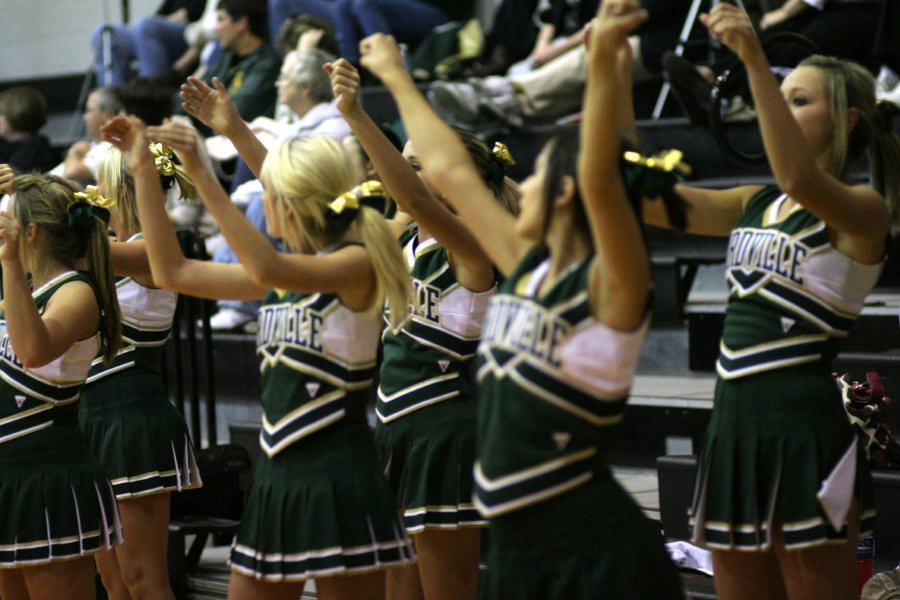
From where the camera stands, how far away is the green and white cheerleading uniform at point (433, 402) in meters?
3.14

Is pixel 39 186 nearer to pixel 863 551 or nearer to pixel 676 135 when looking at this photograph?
pixel 863 551

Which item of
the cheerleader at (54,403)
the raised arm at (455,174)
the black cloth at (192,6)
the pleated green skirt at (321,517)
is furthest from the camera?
the black cloth at (192,6)

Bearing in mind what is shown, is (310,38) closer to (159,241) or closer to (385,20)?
(385,20)

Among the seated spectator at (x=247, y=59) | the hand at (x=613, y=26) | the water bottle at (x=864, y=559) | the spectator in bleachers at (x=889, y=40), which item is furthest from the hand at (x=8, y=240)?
the seated spectator at (x=247, y=59)

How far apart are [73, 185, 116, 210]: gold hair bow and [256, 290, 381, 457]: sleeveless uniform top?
2.92 feet

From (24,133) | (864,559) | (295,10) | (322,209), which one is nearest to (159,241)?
(322,209)

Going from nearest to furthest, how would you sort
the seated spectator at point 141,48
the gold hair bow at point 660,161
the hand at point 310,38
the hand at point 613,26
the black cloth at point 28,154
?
the hand at point 613,26 → the gold hair bow at point 660,161 → the hand at point 310,38 → the black cloth at point 28,154 → the seated spectator at point 141,48

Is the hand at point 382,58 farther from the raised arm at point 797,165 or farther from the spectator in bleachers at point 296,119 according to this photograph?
the spectator in bleachers at point 296,119

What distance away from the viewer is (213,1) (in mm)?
9273

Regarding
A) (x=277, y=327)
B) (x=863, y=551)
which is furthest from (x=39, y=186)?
(x=863, y=551)

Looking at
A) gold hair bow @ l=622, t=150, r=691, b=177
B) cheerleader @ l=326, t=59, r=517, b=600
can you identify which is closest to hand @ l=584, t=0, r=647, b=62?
gold hair bow @ l=622, t=150, r=691, b=177

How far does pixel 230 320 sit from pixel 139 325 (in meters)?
2.29

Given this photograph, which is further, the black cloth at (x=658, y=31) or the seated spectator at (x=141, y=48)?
the seated spectator at (x=141, y=48)

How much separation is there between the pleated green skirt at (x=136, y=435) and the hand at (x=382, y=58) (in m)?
1.52
